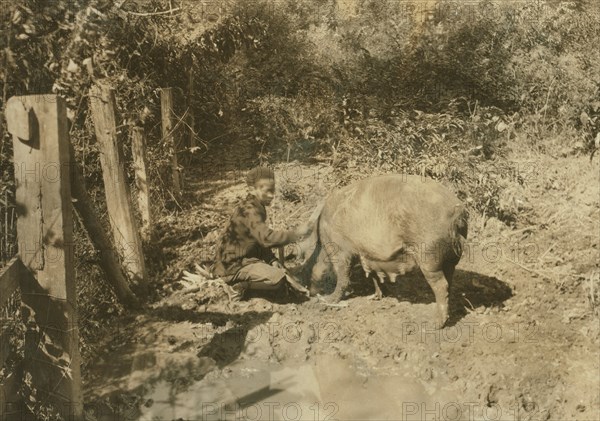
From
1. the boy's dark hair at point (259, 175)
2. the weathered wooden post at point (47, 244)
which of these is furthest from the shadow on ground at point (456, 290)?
the weathered wooden post at point (47, 244)

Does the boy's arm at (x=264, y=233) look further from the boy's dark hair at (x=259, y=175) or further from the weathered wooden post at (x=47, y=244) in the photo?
the weathered wooden post at (x=47, y=244)

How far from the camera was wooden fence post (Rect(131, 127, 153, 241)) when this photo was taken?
7.23m

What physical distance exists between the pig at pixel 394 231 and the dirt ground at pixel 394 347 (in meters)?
0.42

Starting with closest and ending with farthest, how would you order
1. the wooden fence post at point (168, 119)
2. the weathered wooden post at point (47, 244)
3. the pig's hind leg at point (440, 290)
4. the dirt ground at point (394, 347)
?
the weathered wooden post at point (47, 244), the dirt ground at point (394, 347), the pig's hind leg at point (440, 290), the wooden fence post at point (168, 119)

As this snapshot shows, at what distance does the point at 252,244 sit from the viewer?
6.52 meters

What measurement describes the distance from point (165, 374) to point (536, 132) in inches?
256

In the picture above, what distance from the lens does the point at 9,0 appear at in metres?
4.63

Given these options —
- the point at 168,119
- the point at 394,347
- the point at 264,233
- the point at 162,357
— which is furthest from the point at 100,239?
the point at 168,119

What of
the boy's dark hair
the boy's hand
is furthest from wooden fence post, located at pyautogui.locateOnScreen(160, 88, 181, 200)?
the boy's hand

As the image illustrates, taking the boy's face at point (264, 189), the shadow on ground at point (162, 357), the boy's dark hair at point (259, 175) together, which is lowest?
the shadow on ground at point (162, 357)

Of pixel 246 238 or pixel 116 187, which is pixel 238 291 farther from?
pixel 116 187

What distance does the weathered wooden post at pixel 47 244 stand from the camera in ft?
12.9

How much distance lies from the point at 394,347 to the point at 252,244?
1.83m

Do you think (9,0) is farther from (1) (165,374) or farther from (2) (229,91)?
(2) (229,91)
